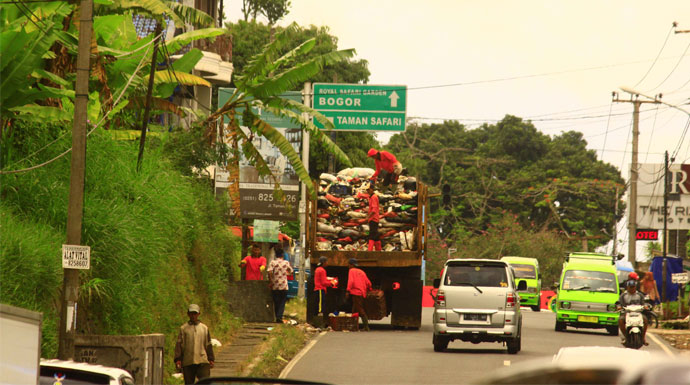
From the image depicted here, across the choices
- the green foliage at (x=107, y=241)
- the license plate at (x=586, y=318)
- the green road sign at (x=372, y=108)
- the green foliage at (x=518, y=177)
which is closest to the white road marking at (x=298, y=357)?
the green foliage at (x=107, y=241)

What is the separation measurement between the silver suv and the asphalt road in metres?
0.38

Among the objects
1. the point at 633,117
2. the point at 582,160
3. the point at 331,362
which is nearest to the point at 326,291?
the point at 331,362

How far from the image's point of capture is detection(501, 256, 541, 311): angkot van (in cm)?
4281

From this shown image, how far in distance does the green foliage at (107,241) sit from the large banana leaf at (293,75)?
2.81m

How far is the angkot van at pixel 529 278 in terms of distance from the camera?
140 ft

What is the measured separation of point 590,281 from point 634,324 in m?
9.43

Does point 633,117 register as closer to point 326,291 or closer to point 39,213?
point 326,291

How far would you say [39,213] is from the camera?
16938 millimetres

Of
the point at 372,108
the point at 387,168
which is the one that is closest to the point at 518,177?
the point at 372,108

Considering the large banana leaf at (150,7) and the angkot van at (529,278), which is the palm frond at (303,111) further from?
the angkot van at (529,278)

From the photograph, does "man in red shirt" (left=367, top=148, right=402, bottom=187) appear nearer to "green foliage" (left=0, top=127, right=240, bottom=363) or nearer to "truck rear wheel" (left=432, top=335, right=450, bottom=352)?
"truck rear wheel" (left=432, top=335, right=450, bottom=352)

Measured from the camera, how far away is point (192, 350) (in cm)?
1486

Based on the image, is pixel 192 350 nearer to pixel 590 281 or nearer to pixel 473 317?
pixel 473 317

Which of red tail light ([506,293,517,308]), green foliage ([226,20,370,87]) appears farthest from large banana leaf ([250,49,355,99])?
green foliage ([226,20,370,87])
